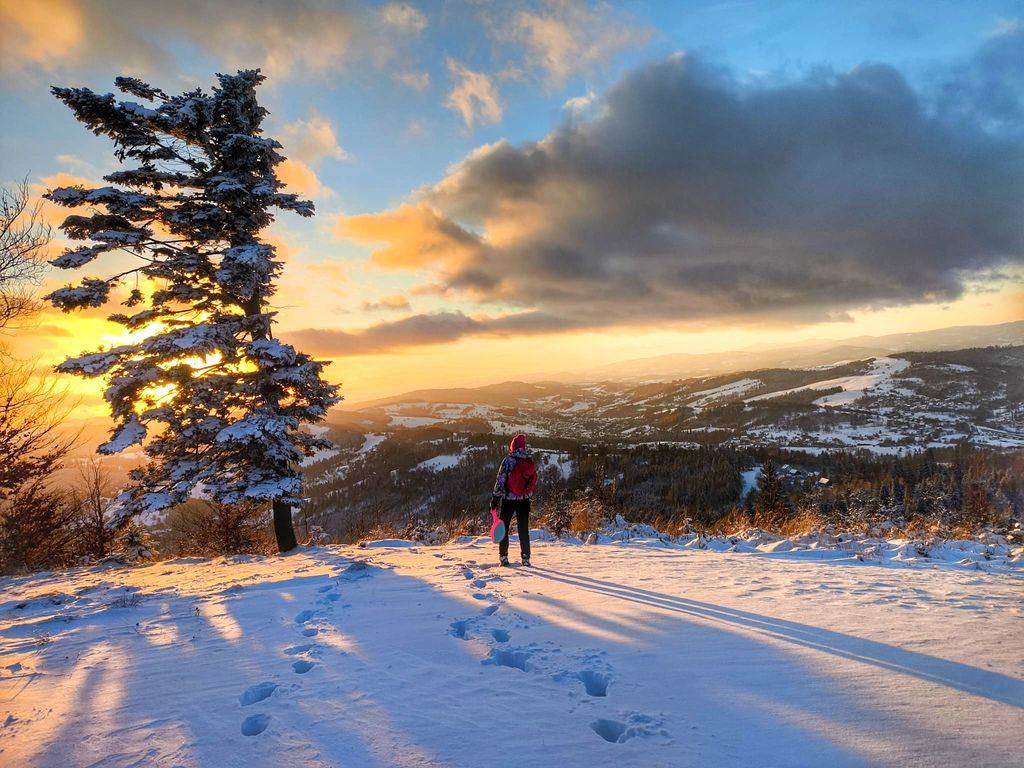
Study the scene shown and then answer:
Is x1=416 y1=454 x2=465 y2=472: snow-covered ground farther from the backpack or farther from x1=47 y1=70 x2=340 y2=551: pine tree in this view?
the backpack

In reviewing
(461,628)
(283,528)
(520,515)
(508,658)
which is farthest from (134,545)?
(508,658)

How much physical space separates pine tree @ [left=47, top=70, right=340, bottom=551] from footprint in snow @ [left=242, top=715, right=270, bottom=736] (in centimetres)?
832

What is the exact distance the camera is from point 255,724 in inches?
120

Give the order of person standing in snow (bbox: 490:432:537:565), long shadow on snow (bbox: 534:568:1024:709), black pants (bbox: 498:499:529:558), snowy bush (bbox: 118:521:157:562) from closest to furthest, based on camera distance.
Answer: long shadow on snow (bbox: 534:568:1024:709)
black pants (bbox: 498:499:529:558)
person standing in snow (bbox: 490:432:537:565)
snowy bush (bbox: 118:521:157:562)

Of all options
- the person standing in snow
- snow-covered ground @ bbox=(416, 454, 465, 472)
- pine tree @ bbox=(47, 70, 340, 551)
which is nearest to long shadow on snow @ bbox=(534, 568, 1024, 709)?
the person standing in snow

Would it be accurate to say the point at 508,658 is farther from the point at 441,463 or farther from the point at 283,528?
the point at 441,463

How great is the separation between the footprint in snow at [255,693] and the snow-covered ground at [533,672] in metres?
0.01

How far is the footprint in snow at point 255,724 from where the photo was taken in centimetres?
300

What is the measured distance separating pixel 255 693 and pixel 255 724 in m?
0.49

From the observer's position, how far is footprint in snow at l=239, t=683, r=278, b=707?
340 centimetres

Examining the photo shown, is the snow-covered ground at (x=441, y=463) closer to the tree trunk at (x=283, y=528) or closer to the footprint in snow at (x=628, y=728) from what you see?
the tree trunk at (x=283, y=528)

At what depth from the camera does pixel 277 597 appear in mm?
6129

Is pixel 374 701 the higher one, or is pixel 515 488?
pixel 515 488

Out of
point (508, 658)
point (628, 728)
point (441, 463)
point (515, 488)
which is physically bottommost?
point (441, 463)
